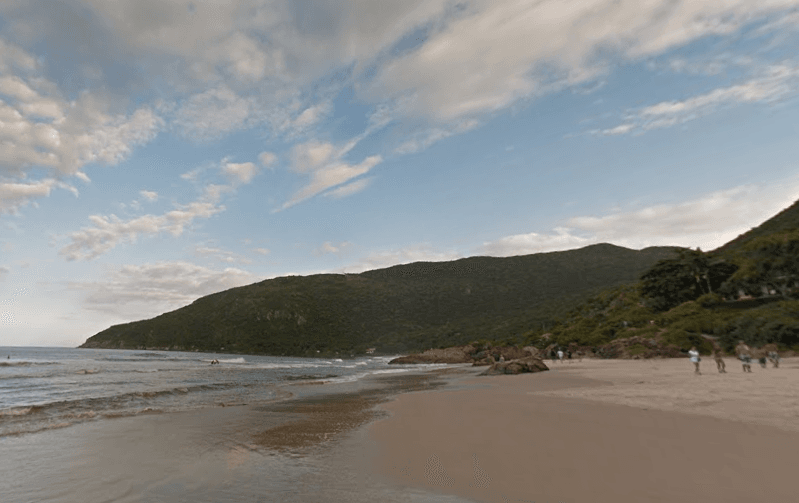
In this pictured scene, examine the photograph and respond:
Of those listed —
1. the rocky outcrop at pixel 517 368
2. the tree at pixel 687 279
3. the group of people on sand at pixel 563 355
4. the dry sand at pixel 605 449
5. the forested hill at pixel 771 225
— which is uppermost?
the forested hill at pixel 771 225

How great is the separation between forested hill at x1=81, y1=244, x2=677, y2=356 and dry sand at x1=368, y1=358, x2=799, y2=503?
3182 inches

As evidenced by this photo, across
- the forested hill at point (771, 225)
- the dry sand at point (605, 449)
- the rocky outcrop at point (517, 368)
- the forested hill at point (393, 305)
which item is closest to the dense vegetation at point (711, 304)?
the forested hill at point (771, 225)

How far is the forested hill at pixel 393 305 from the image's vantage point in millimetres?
106250

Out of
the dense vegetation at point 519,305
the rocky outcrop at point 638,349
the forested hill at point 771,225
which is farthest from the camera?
the forested hill at point 771,225

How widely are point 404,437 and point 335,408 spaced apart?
6.28 meters

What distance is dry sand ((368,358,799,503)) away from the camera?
5059 millimetres

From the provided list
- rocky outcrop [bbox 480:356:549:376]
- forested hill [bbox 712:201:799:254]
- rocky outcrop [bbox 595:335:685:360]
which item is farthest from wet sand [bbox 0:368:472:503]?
forested hill [bbox 712:201:799:254]

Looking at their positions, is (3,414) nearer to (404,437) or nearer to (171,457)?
(171,457)

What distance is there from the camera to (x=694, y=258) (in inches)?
2136

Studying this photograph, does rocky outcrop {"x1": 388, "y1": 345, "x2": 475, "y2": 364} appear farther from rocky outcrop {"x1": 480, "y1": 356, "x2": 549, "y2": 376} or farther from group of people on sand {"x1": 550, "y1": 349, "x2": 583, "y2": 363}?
rocky outcrop {"x1": 480, "y1": 356, "x2": 549, "y2": 376}

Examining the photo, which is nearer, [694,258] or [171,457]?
[171,457]

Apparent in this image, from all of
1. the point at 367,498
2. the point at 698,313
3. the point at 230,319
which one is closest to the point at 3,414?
the point at 367,498

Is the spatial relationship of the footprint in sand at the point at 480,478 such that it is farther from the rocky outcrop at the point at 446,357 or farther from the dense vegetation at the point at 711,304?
the rocky outcrop at the point at 446,357

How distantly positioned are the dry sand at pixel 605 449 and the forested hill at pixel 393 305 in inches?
3182
